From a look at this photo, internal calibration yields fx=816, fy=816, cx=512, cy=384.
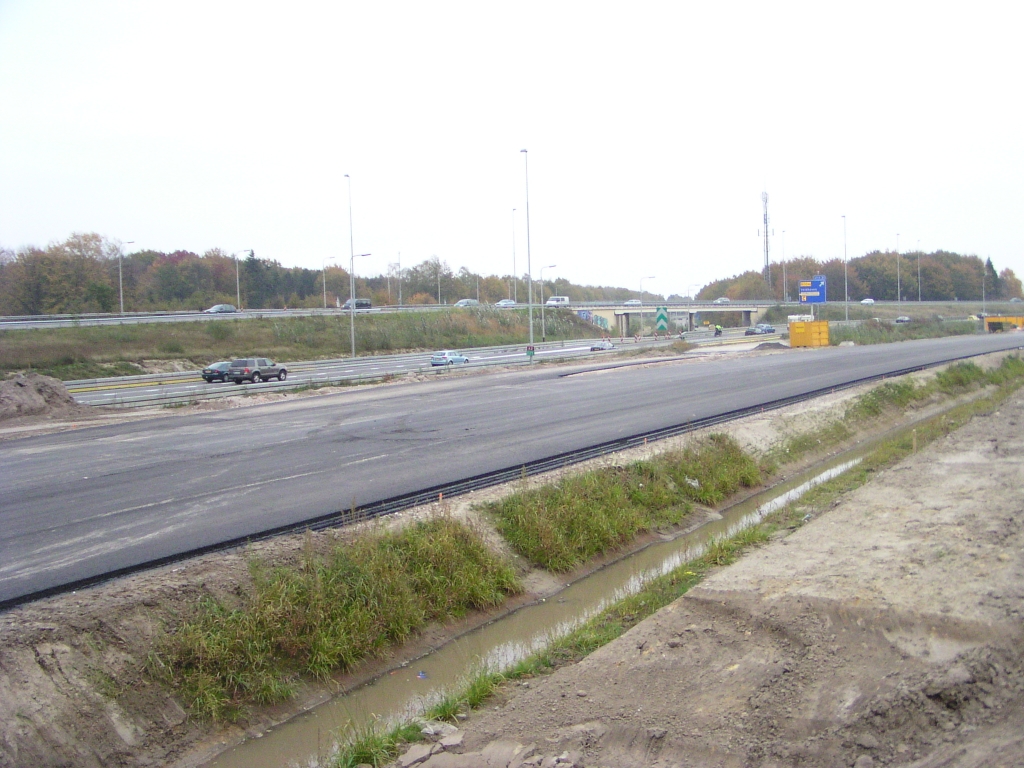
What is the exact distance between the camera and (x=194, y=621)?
9414 mm

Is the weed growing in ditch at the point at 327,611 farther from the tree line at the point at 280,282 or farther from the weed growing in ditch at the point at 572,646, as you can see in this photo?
the tree line at the point at 280,282

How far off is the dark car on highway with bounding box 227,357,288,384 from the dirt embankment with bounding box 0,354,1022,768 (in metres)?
33.8

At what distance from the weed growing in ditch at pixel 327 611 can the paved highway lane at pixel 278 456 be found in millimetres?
2174

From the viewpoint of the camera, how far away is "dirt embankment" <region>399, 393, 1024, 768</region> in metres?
6.61

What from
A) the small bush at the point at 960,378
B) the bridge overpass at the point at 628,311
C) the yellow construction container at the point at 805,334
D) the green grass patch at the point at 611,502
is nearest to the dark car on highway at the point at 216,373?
the green grass patch at the point at 611,502

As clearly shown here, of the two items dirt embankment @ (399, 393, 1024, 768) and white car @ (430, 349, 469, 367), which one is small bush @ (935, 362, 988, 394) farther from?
dirt embankment @ (399, 393, 1024, 768)

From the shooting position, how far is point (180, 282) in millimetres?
96188

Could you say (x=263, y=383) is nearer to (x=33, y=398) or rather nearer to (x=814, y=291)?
(x=33, y=398)

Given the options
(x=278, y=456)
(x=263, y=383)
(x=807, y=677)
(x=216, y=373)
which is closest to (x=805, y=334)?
(x=263, y=383)

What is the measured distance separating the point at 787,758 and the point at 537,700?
2.55 m

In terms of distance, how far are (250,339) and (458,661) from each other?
194ft

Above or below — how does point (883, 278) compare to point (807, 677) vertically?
above

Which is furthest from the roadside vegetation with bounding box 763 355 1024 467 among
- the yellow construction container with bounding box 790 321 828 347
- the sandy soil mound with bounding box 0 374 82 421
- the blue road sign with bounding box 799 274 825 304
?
the blue road sign with bounding box 799 274 825 304

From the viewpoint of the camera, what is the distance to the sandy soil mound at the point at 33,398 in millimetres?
28266
